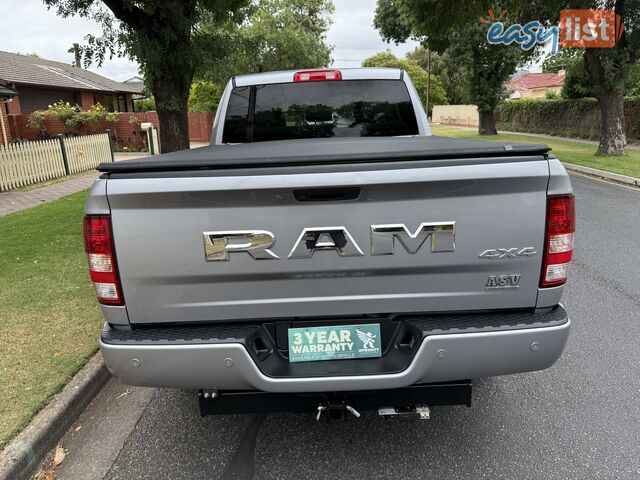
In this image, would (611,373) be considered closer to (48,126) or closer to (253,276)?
(253,276)

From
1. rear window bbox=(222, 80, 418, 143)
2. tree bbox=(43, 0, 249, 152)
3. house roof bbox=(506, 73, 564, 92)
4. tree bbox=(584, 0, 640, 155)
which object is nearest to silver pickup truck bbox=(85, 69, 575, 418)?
rear window bbox=(222, 80, 418, 143)

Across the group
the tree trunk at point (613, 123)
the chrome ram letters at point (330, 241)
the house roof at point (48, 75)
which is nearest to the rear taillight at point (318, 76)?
the chrome ram letters at point (330, 241)

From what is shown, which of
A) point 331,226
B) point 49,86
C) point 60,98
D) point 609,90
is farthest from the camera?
point 60,98

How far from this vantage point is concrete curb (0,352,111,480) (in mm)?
2619

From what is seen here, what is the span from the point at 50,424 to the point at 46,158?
45.5ft

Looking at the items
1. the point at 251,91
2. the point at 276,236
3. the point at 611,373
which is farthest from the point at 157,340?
the point at 611,373

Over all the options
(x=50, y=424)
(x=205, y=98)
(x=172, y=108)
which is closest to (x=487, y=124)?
(x=205, y=98)

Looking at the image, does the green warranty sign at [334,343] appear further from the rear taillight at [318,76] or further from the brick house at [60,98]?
the brick house at [60,98]

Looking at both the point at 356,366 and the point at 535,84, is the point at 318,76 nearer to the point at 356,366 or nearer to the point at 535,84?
the point at 356,366

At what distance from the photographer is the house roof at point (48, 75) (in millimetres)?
27328

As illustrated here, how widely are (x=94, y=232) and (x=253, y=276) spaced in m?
0.72

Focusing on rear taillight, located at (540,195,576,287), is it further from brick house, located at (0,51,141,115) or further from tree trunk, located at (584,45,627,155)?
brick house, located at (0,51,141,115)

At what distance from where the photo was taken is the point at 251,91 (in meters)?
4.41

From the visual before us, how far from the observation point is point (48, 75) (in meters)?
30.6
